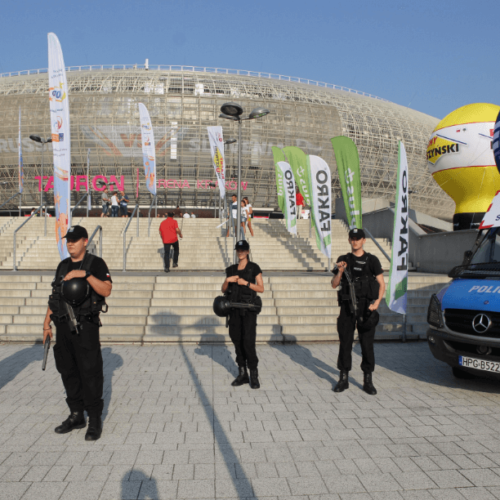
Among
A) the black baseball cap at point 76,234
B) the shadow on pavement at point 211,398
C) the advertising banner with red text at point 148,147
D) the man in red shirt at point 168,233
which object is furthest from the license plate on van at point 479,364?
the advertising banner with red text at point 148,147

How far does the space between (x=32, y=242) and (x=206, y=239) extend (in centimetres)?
549

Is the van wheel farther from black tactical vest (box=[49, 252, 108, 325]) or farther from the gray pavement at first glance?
black tactical vest (box=[49, 252, 108, 325])

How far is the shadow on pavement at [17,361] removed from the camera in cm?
528

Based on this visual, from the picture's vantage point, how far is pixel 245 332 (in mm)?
4852

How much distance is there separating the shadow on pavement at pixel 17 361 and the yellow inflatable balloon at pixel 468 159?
36.7ft

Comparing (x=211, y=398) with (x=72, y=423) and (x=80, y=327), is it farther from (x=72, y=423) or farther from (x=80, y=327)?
(x=80, y=327)

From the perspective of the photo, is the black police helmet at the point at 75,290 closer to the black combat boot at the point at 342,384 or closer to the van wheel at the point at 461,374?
the black combat boot at the point at 342,384

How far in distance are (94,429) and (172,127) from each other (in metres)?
43.7

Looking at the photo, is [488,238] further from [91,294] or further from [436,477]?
[91,294]

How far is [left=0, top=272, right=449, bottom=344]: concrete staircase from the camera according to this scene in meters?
7.37

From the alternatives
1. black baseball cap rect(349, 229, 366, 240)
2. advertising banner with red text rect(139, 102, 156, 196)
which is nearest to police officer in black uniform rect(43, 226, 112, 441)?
→ black baseball cap rect(349, 229, 366, 240)

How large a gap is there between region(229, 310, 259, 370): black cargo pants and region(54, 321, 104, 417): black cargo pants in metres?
1.61

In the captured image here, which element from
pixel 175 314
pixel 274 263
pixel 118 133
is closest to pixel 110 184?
pixel 118 133

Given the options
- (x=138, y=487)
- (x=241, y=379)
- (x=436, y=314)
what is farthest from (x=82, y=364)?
(x=436, y=314)
